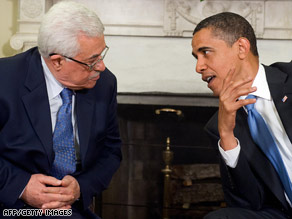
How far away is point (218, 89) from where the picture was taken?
1876 millimetres

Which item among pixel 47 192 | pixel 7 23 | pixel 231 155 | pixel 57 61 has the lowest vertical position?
pixel 47 192

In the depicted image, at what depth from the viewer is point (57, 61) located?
1730 millimetres

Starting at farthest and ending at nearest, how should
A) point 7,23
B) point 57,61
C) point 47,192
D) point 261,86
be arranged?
1. point 7,23
2. point 261,86
3. point 57,61
4. point 47,192

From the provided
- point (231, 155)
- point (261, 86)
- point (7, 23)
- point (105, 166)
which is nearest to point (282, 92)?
point (261, 86)

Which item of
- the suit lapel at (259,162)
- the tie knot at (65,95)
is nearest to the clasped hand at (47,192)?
the tie knot at (65,95)

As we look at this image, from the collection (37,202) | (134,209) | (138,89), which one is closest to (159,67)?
(138,89)

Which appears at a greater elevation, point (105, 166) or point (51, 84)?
point (51, 84)

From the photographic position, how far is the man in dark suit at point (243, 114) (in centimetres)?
172

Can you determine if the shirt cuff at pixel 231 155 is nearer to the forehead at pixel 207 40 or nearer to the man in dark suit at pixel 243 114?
the man in dark suit at pixel 243 114

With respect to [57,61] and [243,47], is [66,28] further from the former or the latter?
[243,47]

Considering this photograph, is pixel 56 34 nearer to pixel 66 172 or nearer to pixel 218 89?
pixel 66 172

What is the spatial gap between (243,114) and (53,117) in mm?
772

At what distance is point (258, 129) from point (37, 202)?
2.88 ft

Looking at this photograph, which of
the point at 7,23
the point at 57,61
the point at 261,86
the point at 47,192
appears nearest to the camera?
the point at 47,192
